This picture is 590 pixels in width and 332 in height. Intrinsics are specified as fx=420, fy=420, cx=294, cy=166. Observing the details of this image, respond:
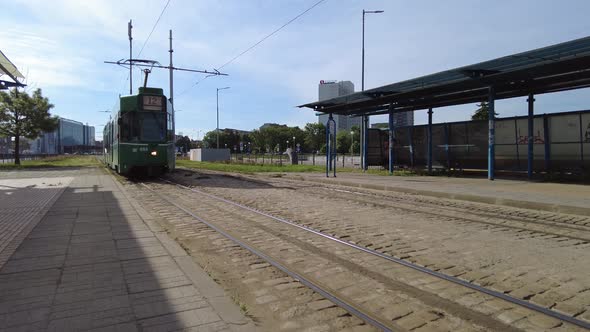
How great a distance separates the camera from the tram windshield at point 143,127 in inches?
711

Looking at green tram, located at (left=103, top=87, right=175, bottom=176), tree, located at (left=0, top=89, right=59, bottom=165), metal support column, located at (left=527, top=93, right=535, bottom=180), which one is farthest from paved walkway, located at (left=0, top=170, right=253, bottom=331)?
tree, located at (left=0, top=89, right=59, bottom=165)

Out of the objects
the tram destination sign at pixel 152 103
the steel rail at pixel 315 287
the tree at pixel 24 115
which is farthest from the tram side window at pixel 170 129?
the tree at pixel 24 115

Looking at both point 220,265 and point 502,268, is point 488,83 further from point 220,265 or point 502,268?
point 220,265

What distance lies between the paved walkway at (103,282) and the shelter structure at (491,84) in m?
13.1

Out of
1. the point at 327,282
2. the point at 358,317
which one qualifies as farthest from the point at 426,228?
the point at 358,317

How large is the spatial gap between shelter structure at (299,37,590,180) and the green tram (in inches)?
392

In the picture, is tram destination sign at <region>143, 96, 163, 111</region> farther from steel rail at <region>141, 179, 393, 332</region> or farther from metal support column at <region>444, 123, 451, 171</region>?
metal support column at <region>444, 123, 451, 171</region>

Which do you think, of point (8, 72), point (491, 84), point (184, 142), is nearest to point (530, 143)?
point (491, 84)

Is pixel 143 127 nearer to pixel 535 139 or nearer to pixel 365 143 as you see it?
pixel 365 143

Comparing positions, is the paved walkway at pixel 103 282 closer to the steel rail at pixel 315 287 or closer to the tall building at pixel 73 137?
the steel rail at pixel 315 287

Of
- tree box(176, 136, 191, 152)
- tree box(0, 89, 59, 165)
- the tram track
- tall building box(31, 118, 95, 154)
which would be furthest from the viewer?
tree box(176, 136, 191, 152)

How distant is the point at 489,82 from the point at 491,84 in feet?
1.38

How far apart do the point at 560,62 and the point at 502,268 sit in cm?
1185

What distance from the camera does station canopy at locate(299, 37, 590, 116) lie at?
14.0m
